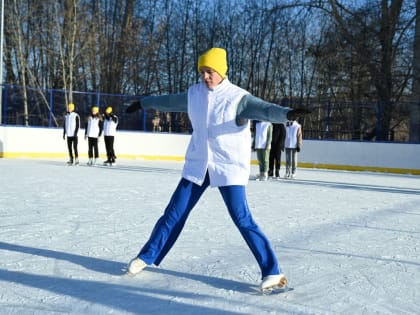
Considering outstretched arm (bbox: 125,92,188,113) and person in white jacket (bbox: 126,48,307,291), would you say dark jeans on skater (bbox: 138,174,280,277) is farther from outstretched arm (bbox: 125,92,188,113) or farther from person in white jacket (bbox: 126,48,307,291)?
outstretched arm (bbox: 125,92,188,113)

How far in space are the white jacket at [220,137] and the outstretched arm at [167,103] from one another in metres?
0.11

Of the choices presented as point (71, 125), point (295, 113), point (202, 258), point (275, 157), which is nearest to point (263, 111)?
point (295, 113)

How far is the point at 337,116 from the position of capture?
17.9 metres

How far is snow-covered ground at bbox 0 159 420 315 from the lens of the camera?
8.82 ft

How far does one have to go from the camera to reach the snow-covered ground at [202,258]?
8.82ft

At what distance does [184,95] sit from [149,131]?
15953mm

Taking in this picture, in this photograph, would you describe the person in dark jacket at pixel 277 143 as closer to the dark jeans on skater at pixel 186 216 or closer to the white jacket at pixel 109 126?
the white jacket at pixel 109 126

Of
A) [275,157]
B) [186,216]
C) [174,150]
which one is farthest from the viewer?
[174,150]

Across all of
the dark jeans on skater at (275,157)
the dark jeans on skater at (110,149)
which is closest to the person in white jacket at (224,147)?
the dark jeans on skater at (275,157)

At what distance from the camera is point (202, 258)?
3.65 m

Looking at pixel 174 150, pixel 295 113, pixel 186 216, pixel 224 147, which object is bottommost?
pixel 174 150

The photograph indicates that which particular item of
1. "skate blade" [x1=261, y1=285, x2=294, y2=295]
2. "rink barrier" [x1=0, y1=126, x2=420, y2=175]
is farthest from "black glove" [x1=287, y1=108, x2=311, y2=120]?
"rink barrier" [x1=0, y1=126, x2=420, y2=175]

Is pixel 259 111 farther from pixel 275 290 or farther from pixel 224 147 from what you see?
pixel 275 290

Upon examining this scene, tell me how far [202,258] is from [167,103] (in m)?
1.20
